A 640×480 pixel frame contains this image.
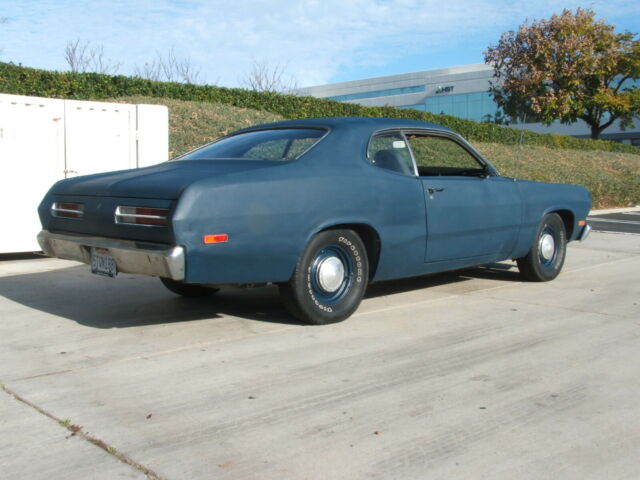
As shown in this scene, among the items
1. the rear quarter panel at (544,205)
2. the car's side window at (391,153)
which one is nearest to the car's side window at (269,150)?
the car's side window at (391,153)

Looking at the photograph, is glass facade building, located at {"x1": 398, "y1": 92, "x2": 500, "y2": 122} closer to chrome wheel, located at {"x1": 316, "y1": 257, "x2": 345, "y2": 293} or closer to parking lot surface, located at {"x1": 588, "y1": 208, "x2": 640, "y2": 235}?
parking lot surface, located at {"x1": 588, "y1": 208, "x2": 640, "y2": 235}

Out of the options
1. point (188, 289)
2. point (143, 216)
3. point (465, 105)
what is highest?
point (465, 105)

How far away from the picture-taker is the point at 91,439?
10.2 ft

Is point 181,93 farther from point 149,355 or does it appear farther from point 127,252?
point 149,355

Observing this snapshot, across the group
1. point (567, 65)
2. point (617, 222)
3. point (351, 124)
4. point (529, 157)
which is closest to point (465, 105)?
point (567, 65)

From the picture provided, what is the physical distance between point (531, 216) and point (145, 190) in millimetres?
3891

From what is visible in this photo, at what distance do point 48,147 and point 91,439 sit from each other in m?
6.35

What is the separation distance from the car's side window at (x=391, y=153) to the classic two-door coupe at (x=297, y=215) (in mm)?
12

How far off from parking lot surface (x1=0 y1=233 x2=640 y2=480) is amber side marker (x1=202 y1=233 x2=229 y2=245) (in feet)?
2.32

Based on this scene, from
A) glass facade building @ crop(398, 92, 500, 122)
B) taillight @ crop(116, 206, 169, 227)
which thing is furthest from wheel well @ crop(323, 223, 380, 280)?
glass facade building @ crop(398, 92, 500, 122)

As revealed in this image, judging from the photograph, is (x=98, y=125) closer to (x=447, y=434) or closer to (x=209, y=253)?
(x=209, y=253)

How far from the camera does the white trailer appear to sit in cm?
838

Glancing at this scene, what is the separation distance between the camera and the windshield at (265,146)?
5.30 meters

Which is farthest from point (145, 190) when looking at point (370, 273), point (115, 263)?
point (370, 273)
